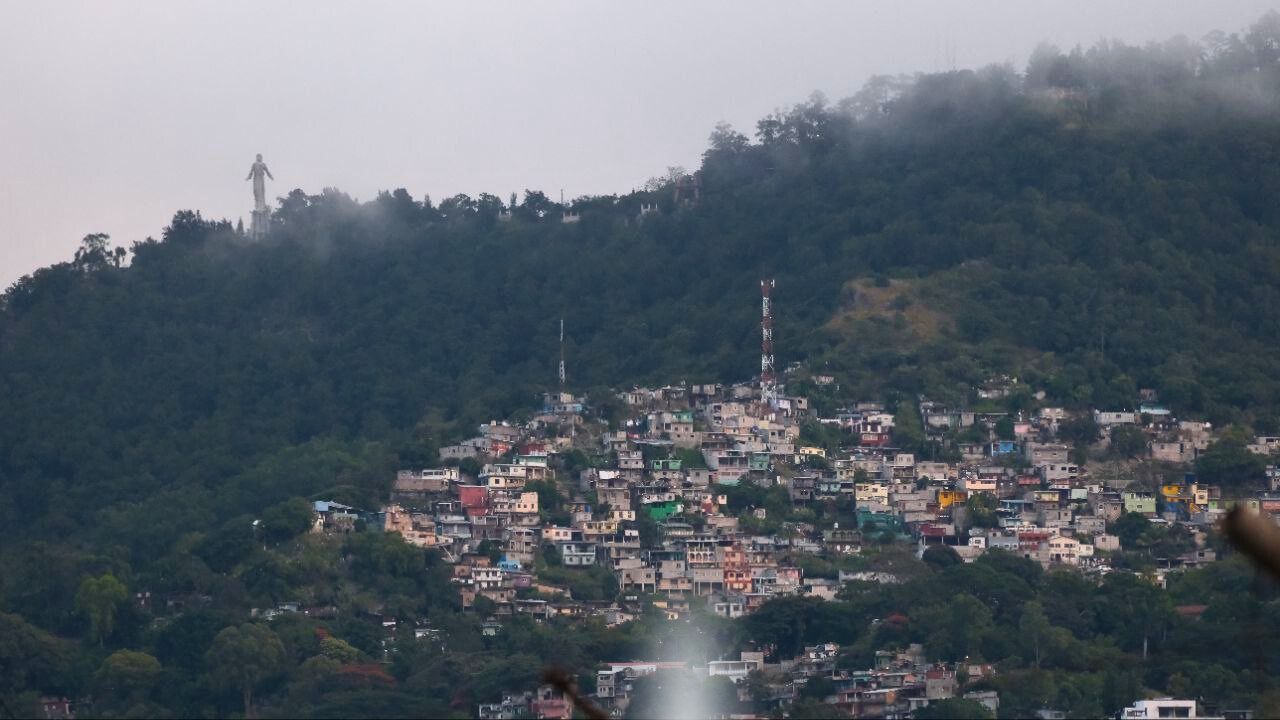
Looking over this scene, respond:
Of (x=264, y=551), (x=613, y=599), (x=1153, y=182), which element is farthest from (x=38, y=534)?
(x=1153, y=182)

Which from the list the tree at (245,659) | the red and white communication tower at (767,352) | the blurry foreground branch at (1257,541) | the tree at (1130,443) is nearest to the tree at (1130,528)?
the tree at (1130,443)

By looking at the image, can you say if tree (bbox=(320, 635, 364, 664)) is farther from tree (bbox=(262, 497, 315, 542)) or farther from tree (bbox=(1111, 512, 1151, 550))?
tree (bbox=(1111, 512, 1151, 550))

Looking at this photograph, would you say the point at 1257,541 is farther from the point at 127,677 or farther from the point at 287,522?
the point at 287,522

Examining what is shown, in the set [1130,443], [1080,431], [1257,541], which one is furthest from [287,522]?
[1257,541]

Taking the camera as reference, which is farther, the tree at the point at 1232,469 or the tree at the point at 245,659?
the tree at the point at 1232,469

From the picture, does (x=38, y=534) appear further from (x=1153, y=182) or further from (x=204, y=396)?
(x=1153, y=182)

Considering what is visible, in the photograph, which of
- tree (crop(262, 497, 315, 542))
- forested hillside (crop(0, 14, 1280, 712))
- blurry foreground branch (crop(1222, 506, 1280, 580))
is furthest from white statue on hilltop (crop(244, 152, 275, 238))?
blurry foreground branch (crop(1222, 506, 1280, 580))

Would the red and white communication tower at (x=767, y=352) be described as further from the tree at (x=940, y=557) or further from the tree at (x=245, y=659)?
the tree at (x=245, y=659)
